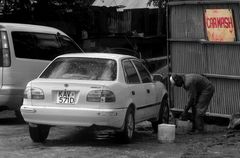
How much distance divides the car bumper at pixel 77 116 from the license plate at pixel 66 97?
0.14m

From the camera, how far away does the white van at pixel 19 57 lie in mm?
13781

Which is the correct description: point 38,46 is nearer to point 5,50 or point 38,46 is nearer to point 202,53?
point 5,50

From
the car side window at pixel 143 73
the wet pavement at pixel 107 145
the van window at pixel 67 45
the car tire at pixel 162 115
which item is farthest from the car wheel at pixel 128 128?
the van window at pixel 67 45

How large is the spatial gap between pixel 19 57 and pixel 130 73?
3245 mm

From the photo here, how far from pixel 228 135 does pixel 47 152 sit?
13.0 feet

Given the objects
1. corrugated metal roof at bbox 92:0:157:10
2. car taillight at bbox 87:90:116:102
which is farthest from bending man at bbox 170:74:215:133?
corrugated metal roof at bbox 92:0:157:10

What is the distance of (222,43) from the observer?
47.0 ft

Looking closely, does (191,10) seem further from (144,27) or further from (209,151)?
(144,27)

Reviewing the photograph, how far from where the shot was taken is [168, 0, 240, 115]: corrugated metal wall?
14133mm

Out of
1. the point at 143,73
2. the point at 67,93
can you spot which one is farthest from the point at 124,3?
the point at 67,93

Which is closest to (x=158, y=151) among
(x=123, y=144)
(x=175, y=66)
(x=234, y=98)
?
(x=123, y=144)

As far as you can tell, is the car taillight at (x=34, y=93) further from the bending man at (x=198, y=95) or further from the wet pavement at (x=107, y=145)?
the bending man at (x=198, y=95)

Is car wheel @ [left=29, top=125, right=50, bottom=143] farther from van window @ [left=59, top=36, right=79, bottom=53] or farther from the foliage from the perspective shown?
the foliage

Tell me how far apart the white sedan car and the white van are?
2.37 meters
